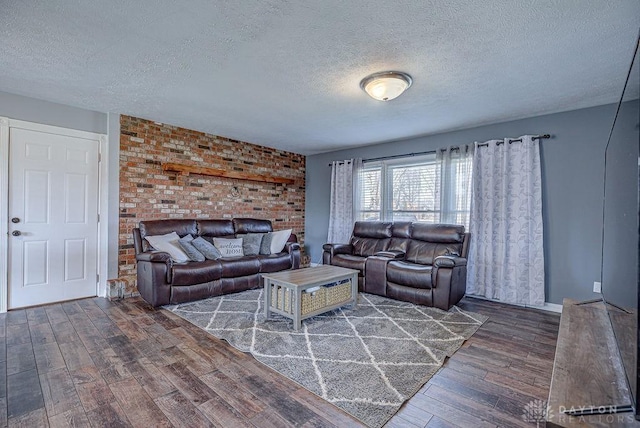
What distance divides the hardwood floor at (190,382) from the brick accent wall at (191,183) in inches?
66.8

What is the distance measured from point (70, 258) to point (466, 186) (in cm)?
513

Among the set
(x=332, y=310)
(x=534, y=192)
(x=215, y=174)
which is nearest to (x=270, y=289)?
(x=332, y=310)

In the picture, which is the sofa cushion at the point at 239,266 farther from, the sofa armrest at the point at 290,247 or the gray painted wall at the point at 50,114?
the gray painted wall at the point at 50,114

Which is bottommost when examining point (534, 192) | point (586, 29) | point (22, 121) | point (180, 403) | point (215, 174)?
point (180, 403)

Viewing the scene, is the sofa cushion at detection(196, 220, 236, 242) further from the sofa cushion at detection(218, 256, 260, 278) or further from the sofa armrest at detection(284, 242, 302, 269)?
the sofa armrest at detection(284, 242, 302, 269)

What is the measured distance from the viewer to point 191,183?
4.73m

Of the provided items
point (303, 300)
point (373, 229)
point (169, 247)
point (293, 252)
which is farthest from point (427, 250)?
point (169, 247)

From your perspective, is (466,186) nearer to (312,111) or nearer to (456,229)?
(456,229)

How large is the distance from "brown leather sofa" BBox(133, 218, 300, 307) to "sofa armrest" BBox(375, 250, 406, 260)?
135cm

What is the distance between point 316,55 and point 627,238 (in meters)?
2.18

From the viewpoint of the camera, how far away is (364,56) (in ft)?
7.97

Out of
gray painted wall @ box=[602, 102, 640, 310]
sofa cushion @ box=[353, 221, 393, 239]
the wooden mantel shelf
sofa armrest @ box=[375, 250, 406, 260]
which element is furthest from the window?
gray painted wall @ box=[602, 102, 640, 310]

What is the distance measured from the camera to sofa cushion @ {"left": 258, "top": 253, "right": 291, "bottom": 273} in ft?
14.4

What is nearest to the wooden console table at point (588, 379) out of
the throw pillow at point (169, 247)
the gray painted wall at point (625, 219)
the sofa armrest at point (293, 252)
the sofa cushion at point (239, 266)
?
the gray painted wall at point (625, 219)
